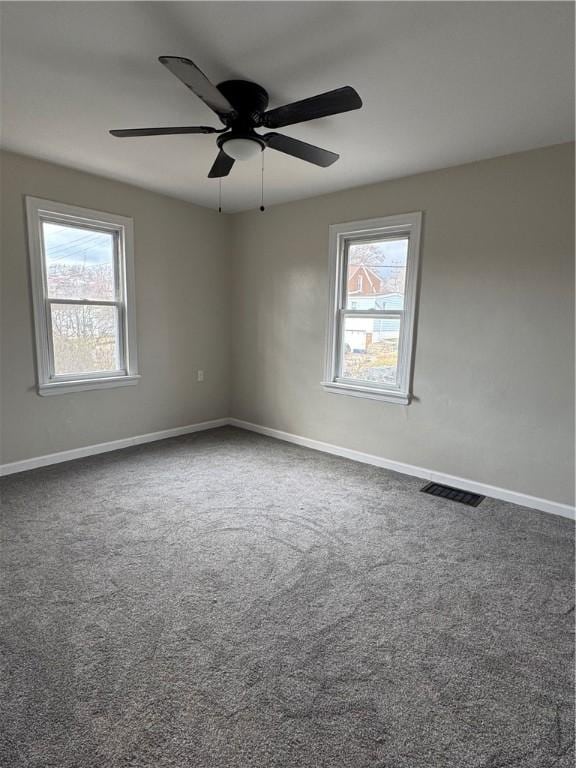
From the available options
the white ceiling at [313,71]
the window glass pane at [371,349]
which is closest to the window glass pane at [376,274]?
the window glass pane at [371,349]

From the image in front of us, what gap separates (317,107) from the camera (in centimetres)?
187

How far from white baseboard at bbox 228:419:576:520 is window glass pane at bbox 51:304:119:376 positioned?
74.4 inches

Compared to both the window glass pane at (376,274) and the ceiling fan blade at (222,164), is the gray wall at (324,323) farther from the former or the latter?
the ceiling fan blade at (222,164)

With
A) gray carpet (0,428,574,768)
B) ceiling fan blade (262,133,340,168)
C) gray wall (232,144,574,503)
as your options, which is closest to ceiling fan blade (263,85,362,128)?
ceiling fan blade (262,133,340,168)

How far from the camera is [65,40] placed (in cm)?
186

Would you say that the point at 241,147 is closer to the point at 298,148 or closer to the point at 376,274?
the point at 298,148

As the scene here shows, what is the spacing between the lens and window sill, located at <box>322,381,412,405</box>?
3699 mm

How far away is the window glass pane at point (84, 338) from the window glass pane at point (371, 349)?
2.34 metres

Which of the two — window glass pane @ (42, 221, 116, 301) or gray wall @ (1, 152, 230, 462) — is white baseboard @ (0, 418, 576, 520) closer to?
gray wall @ (1, 152, 230, 462)

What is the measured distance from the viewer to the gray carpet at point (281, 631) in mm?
1360

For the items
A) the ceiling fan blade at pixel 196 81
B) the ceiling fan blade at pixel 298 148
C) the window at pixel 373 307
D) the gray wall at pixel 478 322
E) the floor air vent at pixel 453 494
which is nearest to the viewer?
the ceiling fan blade at pixel 196 81

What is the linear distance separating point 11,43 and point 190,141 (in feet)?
3.75

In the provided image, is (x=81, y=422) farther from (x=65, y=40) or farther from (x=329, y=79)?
(x=329, y=79)

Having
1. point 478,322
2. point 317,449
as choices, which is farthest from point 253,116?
point 317,449
